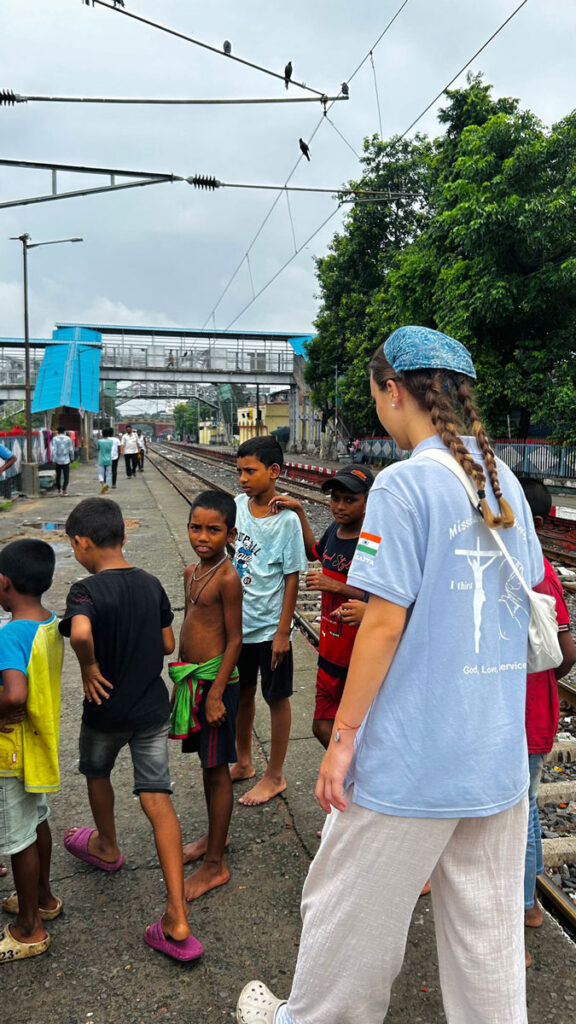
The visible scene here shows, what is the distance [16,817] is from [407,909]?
1.35m

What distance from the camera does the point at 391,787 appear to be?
1.53m

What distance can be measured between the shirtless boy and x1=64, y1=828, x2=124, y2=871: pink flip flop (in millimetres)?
279

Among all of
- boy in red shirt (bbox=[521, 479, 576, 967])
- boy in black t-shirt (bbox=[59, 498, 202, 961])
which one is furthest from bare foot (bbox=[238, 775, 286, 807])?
boy in red shirt (bbox=[521, 479, 576, 967])

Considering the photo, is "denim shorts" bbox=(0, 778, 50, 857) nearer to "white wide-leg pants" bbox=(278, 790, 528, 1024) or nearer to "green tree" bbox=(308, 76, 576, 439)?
"white wide-leg pants" bbox=(278, 790, 528, 1024)

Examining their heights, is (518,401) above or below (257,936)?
above

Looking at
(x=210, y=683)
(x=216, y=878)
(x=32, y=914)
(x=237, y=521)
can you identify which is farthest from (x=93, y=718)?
(x=237, y=521)

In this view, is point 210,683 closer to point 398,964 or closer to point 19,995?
point 19,995

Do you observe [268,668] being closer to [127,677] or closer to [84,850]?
[127,677]

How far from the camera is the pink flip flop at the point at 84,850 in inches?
109

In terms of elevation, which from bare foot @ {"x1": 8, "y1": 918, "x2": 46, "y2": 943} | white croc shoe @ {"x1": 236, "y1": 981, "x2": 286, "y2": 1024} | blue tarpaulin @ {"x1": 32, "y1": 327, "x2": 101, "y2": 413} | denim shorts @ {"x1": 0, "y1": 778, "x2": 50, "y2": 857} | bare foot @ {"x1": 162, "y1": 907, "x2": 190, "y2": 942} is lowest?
bare foot @ {"x1": 8, "y1": 918, "x2": 46, "y2": 943}

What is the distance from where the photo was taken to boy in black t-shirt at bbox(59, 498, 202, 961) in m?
2.35

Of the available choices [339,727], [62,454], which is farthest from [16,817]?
[62,454]

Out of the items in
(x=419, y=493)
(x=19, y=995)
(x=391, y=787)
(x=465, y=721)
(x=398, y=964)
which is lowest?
(x=19, y=995)

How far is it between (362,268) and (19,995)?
107 feet
